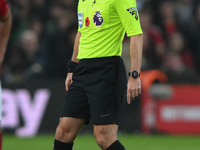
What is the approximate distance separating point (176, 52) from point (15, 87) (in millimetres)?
3854

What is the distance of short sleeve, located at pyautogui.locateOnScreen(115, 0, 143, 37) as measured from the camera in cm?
605

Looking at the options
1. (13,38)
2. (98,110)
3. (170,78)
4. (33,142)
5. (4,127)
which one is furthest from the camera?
(13,38)

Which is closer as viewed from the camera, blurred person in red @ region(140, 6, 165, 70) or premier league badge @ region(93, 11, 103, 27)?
premier league badge @ region(93, 11, 103, 27)

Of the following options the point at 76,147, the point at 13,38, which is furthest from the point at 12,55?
the point at 76,147

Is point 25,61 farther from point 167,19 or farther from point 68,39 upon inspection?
point 167,19

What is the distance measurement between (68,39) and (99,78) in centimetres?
775

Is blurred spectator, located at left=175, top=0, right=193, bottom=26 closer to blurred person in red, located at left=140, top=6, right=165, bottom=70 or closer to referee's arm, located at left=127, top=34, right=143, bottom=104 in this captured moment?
blurred person in red, located at left=140, top=6, right=165, bottom=70

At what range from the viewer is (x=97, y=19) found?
6.24 meters

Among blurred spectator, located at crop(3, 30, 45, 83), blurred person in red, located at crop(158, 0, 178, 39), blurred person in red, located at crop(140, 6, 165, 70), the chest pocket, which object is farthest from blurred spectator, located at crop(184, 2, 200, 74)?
the chest pocket

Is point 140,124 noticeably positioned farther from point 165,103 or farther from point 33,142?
point 33,142

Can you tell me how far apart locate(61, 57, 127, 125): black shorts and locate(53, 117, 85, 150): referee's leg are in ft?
0.17

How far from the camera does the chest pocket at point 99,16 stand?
621cm

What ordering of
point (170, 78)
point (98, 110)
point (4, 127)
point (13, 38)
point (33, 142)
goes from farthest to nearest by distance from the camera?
point (13, 38)
point (170, 78)
point (4, 127)
point (33, 142)
point (98, 110)

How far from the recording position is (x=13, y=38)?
14.1 m
